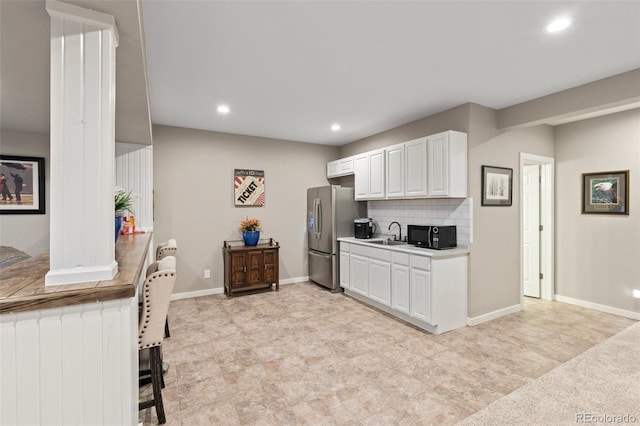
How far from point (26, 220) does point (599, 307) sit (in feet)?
23.4

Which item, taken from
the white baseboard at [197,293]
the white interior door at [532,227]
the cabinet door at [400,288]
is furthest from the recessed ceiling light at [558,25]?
the white baseboard at [197,293]

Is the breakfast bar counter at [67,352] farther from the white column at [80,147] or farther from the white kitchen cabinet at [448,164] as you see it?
the white kitchen cabinet at [448,164]

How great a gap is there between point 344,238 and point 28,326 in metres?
4.00

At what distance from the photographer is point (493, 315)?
12.1 ft

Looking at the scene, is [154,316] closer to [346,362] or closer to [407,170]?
[346,362]

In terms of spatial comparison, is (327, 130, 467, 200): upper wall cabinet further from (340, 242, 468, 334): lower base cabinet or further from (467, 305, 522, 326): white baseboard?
(467, 305, 522, 326): white baseboard

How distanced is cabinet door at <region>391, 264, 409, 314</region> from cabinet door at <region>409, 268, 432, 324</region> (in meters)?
0.08

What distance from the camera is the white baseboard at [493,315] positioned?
351 cm

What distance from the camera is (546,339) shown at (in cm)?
310

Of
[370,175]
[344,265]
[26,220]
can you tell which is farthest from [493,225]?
[26,220]

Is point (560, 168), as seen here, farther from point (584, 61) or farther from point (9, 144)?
point (9, 144)

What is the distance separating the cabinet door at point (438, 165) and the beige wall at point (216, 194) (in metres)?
2.51

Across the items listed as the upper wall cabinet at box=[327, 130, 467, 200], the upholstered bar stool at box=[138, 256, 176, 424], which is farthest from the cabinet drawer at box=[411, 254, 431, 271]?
the upholstered bar stool at box=[138, 256, 176, 424]

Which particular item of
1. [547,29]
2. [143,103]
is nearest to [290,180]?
[143,103]
